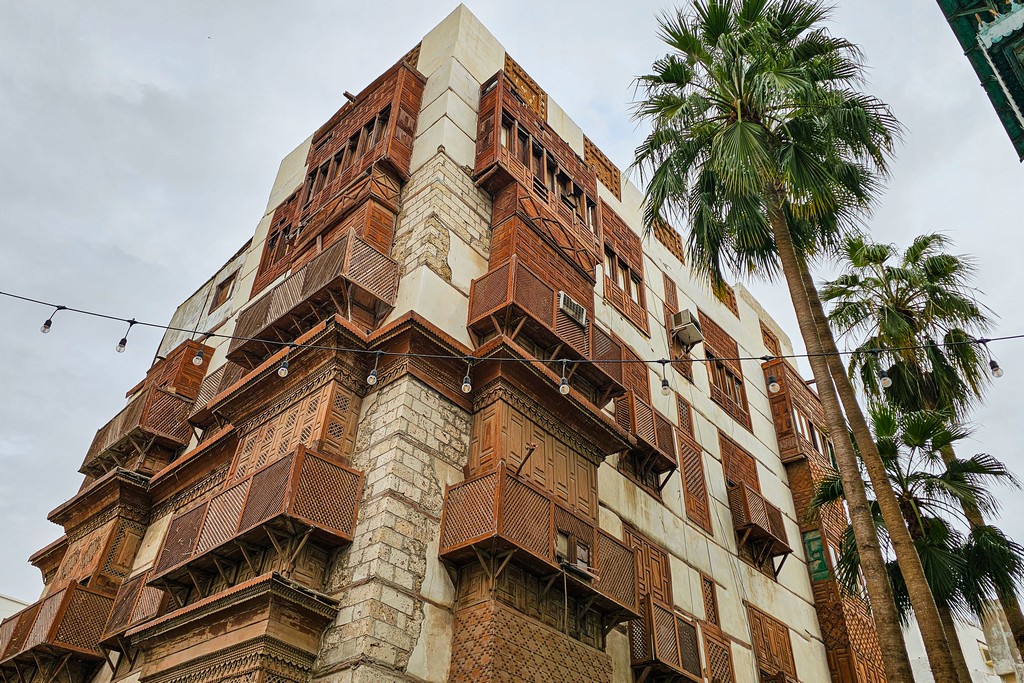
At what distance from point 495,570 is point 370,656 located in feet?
7.43

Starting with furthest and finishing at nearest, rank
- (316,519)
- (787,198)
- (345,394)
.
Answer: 1. (787,198)
2. (345,394)
3. (316,519)

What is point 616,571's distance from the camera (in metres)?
13.6

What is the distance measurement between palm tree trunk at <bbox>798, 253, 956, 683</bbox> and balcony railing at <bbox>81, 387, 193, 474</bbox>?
1473 cm

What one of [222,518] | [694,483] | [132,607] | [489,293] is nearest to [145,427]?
[132,607]

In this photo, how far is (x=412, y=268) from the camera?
1546cm

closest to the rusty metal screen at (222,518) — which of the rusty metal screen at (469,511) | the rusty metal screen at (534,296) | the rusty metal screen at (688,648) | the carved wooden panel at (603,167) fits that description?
the rusty metal screen at (469,511)

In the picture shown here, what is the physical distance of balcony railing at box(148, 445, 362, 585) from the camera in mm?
11492

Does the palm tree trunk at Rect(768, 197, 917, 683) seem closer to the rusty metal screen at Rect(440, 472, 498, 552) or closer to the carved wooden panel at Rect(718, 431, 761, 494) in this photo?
the rusty metal screen at Rect(440, 472, 498, 552)

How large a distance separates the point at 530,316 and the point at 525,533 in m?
4.28

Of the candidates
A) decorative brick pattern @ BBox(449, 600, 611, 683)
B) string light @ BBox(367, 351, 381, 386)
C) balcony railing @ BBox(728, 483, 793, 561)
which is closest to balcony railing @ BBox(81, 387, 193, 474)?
string light @ BBox(367, 351, 381, 386)

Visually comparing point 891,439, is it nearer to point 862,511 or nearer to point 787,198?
point 862,511

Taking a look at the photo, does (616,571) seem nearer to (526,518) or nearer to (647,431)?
(526,518)

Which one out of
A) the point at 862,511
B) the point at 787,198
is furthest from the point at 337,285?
the point at 862,511

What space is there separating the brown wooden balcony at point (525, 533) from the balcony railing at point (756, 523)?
314 inches
